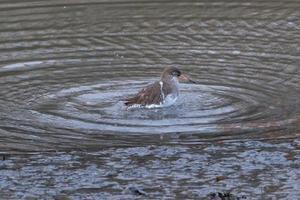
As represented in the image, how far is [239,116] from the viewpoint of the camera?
11711 millimetres

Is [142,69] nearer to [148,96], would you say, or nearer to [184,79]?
[184,79]

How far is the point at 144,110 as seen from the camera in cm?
1232

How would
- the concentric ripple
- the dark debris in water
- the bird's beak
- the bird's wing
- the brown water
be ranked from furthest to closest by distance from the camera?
the bird's beak < the bird's wing < the concentric ripple < the brown water < the dark debris in water

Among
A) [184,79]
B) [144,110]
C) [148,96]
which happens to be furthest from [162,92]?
[184,79]

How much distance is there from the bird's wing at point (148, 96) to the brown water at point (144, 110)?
0.16 meters

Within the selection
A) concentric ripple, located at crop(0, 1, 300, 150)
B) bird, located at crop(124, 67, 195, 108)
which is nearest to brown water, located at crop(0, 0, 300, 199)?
concentric ripple, located at crop(0, 1, 300, 150)

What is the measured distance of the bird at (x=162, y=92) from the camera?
1224cm

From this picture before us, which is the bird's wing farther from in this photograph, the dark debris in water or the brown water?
the dark debris in water

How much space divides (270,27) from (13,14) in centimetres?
463

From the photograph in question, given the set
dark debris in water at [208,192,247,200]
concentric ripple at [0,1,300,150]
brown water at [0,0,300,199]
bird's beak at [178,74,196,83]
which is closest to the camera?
dark debris in water at [208,192,247,200]

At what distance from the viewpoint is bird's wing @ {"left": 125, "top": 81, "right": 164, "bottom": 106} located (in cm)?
1220

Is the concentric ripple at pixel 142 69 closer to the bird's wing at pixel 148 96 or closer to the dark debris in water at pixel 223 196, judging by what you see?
the bird's wing at pixel 148 96

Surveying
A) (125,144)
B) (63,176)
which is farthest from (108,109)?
(63,176)

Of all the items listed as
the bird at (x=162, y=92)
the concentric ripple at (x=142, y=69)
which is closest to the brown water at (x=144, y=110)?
the concentric ripple at (x=142, y=69)
